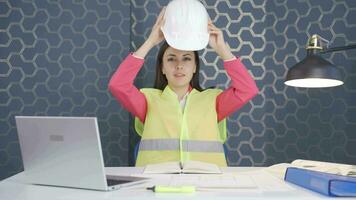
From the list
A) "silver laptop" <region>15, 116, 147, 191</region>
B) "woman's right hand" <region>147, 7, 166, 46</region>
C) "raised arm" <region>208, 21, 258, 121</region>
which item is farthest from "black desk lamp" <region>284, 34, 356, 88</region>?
"silver laptop" <region>15, 116, 147, 191</region>

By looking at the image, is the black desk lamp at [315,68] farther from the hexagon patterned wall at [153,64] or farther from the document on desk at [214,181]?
the hexagon patterned wall at [153,64]

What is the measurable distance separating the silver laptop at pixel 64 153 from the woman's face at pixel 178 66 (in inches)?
38.0

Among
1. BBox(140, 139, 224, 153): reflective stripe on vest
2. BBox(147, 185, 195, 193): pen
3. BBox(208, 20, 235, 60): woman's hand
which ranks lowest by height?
BBox(140, 139, 224, 153): reflective stripe on vest

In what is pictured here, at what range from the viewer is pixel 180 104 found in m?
2.16

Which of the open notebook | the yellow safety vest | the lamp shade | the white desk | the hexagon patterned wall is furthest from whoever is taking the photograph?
the hexagon patterned wall

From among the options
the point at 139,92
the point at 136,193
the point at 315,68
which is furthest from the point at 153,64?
the point at 136,193

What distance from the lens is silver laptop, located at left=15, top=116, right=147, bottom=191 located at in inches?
40.4

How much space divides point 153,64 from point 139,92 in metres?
0.68

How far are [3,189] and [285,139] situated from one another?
206 centimetres

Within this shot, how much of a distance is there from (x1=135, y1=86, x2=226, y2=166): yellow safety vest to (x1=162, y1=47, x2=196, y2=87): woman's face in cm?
7

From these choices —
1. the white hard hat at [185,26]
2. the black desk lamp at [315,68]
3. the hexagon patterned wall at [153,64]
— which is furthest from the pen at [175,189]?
the hexagon patterned wall at [153,64]

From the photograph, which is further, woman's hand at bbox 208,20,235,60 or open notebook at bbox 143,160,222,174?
woman's hand at bbox 208,20,235,60

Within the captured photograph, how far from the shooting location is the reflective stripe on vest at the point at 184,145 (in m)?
2.07

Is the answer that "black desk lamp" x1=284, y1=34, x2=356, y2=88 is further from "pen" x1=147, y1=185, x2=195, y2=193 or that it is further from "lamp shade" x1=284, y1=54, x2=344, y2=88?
"pen" x1=147, y1=185, x2=195, y2=193
